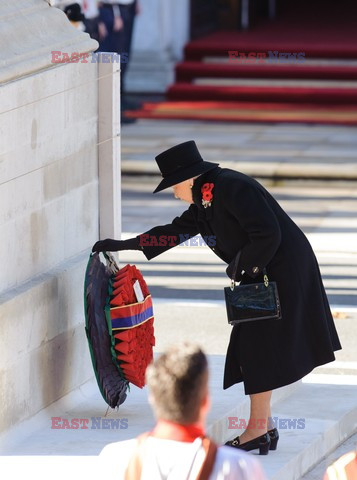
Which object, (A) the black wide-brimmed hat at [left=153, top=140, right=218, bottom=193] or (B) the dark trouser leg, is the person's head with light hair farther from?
(B) the dark trouser leg

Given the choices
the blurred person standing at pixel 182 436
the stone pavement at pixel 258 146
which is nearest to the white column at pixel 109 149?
the blurred person standing at pixel 182 436

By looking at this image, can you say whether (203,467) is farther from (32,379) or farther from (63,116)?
(63,116)

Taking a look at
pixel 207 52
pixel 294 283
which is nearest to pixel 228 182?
pixel 294 283

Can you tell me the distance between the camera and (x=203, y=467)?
381 centimetres

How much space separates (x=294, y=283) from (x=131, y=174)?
8798 millimetres

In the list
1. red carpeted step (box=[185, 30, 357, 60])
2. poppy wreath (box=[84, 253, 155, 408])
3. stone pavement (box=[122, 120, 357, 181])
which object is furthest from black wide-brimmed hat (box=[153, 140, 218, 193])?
red carpeted step (box=[185, 30, 357, 60])

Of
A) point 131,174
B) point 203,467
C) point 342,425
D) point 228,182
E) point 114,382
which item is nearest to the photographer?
point 203,467

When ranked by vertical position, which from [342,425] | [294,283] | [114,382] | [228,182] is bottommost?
[342,425]

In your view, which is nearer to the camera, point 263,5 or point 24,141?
point 24,141

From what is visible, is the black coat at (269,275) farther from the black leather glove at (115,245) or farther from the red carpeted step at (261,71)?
the red carpeted step at (261,71)

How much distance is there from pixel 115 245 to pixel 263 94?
12075 mm

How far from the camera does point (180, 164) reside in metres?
6.37

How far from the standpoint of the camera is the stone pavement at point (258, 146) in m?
14.8

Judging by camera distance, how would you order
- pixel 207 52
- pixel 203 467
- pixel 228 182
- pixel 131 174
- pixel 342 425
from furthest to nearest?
pixel 207 52 → pixel 131 174 → pixel 342 425 → pixel 228 182 → pixel 203 467
